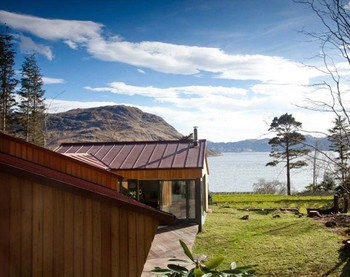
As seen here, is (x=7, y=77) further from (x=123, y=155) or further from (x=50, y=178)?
(x=50, y=178)

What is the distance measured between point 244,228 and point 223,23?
9798 millimetres

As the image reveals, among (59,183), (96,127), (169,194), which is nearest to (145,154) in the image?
(169,194)

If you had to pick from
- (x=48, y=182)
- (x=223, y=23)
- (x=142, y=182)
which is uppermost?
(x=223, y=23)

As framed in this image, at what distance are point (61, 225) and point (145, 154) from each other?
12.7 m

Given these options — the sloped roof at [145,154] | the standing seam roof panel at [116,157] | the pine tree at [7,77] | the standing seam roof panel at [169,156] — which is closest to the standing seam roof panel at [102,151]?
the sloped roof at [145,154]

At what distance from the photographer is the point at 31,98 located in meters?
40.0

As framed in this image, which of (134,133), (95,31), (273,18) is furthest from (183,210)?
(134,133)

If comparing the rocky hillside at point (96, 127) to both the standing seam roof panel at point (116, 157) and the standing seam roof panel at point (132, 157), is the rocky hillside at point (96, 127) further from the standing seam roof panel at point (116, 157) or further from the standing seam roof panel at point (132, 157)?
the standing seam roof panel at point (132, 157)

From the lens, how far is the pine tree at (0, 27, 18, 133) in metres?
33.5

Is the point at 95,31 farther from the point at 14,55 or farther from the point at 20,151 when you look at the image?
the point at 14,55

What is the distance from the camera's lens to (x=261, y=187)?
42.9m

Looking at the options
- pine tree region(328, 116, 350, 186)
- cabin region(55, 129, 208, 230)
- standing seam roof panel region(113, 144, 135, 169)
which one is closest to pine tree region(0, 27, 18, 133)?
standing seam roof panel region(113, 144, 135, 169)

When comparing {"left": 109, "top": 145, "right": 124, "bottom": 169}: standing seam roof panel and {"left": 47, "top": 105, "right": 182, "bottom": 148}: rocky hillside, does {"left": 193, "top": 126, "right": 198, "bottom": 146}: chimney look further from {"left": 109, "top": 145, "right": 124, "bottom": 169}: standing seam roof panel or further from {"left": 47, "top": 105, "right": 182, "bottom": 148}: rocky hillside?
{"left": 47, "top": 105, "right": 182, "bottom": 148}: rocky hillside

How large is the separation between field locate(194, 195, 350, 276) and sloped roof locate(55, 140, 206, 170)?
11.1 ft
